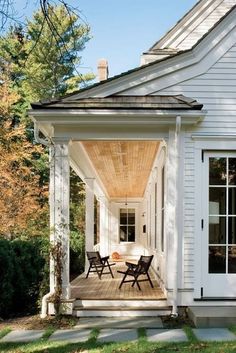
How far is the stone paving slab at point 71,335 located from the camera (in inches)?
234

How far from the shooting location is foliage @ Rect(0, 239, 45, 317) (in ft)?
26.8

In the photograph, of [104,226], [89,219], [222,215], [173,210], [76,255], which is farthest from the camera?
[104,226]

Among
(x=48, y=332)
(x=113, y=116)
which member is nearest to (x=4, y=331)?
(x=48, y=332)

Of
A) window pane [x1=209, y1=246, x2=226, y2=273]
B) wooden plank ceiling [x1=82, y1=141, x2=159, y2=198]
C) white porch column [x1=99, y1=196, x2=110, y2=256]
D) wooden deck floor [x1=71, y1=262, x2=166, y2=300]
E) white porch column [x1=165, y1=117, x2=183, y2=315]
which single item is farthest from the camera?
white porch column [x1=99, y1=196, x2=110, y2=256]

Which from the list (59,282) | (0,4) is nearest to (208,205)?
(59,282)

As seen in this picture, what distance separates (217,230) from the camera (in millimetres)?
7543

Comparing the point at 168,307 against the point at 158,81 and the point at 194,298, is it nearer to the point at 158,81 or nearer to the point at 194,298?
the point at 194,298

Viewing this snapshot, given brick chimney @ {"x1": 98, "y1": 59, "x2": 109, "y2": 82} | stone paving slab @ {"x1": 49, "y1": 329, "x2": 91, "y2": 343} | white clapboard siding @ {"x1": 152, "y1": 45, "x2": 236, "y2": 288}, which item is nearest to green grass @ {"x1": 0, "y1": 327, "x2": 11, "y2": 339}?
stone paving slab @ {"x1": 49, "y1": 329, "x2": 91, "y2": 343}

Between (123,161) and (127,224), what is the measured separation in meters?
10.5

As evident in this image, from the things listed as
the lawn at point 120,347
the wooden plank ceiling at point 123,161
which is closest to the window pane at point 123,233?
the wooden plank ceiling at point 123,161

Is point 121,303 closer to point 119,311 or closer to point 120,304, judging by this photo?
point 120,304

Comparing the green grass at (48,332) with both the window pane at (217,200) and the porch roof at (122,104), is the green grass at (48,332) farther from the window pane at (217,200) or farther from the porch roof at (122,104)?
the porch roof at (122,104)

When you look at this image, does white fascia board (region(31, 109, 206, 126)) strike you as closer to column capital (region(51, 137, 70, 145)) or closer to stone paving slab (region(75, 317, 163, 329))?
column capital (region(51, 137, 70, 145))

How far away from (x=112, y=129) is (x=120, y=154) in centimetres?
245
